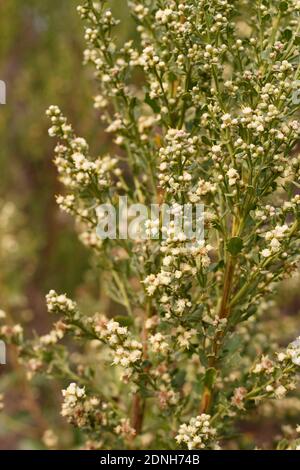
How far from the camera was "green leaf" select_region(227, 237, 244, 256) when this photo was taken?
1.85m

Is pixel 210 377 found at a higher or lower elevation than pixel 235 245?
lower

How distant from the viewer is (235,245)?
6.13 ft

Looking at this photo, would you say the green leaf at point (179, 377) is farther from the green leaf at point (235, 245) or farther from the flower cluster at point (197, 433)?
the green leaf at point (235, 245)

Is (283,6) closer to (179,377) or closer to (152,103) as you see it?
(152,103)

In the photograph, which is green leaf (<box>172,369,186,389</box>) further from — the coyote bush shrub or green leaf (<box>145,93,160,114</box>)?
green leaf (<box>145,93,160,114</box>)

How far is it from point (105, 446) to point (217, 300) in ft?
2.33

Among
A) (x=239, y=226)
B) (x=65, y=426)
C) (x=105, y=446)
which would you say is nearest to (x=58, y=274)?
(x=65, y=426)

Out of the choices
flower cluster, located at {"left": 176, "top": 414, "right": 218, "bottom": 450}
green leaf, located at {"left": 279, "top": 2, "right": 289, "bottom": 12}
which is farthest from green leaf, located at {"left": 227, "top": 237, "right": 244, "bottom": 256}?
green leaf, located at {"left": 279, "top": 2, "right": 289, "bottom": 12}

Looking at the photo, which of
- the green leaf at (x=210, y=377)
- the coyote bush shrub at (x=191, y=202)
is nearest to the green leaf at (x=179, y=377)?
the coyote bush shrub at (x=191, y=202)

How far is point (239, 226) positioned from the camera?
77.1 inches

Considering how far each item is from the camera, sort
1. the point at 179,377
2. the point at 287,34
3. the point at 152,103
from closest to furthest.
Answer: the point at 287,34 → the point at 152,103 → the point at 179,377

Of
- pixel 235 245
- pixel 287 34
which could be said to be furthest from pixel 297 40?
pixel 235 245

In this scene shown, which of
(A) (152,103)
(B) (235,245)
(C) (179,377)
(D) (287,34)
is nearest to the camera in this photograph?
(B) (235,245)

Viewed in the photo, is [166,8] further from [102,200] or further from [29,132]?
[29,132]
